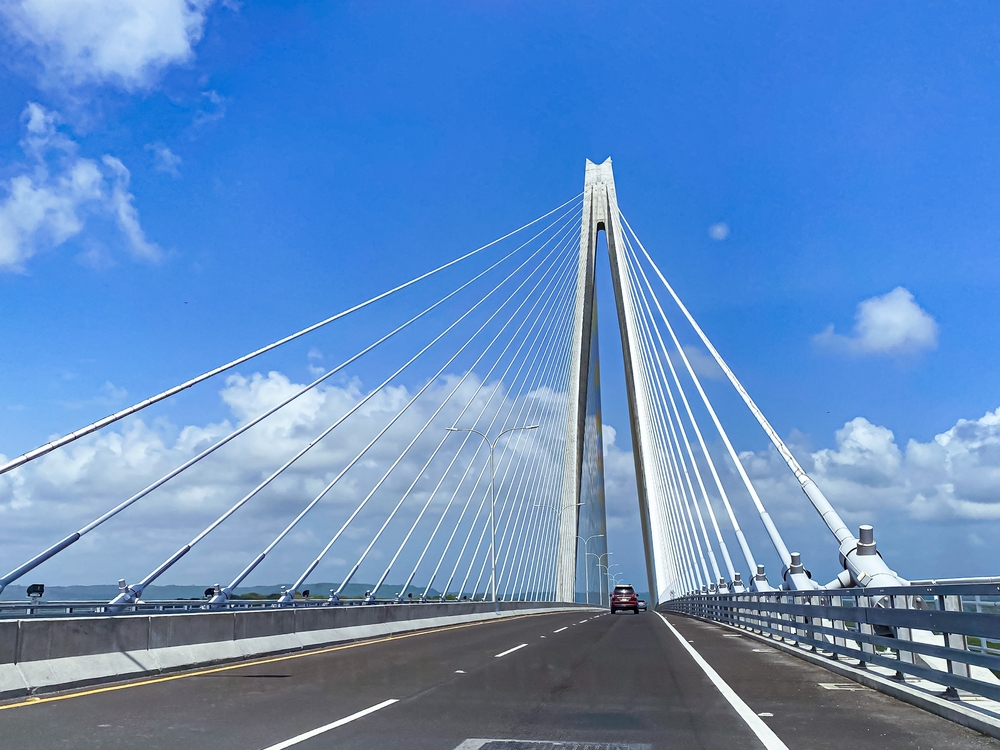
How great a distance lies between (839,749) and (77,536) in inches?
526

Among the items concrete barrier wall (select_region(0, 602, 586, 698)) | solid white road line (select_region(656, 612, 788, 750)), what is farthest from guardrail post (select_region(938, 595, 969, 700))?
concrete barrier wall (select_region(0, 602, 586, 698))

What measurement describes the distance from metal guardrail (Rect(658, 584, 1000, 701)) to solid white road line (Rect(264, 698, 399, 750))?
543 cm

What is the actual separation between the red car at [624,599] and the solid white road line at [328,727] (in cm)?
4413

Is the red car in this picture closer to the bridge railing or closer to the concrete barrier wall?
the bridge railing

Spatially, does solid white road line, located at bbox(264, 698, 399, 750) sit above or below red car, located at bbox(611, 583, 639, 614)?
below

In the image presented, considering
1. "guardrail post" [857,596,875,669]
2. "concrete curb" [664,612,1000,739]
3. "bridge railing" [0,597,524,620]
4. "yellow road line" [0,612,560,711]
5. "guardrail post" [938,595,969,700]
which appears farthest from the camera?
"bridge railing" [0,597,524,620]

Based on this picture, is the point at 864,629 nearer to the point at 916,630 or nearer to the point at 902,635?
the point at 902,635

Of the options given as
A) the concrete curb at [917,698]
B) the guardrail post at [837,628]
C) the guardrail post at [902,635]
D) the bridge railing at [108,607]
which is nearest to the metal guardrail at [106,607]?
the bridge railing at [108,607]

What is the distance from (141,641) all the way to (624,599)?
1693 inches

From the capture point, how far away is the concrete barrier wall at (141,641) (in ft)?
32.8

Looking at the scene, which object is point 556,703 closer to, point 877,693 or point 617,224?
point 877,693

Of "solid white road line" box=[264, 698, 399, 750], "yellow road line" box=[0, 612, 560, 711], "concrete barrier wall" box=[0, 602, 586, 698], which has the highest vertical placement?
"concrete barrier wall" box=[0, 602, 586, 698]

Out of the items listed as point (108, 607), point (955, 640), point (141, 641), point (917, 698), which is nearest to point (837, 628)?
point (917, 698)

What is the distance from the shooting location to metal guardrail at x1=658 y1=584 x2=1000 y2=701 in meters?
7.95
